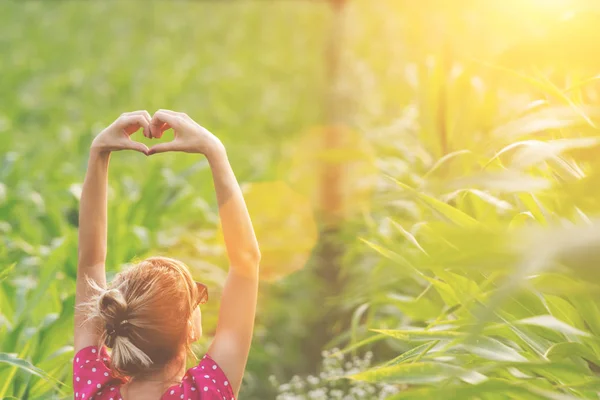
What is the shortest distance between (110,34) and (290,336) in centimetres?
776

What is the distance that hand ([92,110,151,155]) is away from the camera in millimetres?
1757

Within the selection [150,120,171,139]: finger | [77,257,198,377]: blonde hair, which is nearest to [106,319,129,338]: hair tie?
[77,257,198,377]: blonde hair

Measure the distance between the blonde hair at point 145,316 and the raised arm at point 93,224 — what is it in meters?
0.16

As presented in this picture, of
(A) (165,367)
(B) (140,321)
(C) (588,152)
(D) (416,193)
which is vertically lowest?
(A) (165,367)

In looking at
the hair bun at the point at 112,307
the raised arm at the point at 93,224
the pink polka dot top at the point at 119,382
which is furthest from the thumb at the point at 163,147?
the pink polka dot top at the point at 119,382

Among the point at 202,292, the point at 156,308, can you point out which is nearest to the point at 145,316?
the point at 156,308

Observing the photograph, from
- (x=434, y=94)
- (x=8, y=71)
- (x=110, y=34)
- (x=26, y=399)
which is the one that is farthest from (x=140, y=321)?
(x=110, y=34)

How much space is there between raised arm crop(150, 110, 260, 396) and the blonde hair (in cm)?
9

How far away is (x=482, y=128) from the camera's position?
11.6ft

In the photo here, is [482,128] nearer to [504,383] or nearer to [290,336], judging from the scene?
[290,336]

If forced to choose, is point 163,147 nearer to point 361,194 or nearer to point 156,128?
point 156,128

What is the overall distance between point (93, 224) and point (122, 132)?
0.21 m

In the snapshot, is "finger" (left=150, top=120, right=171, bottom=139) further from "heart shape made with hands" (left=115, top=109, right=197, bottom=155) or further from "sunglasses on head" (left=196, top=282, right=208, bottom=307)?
"sunglasses on head" (left=196, top=282, right=208, bottom=307)

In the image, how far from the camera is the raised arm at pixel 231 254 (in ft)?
5.68
